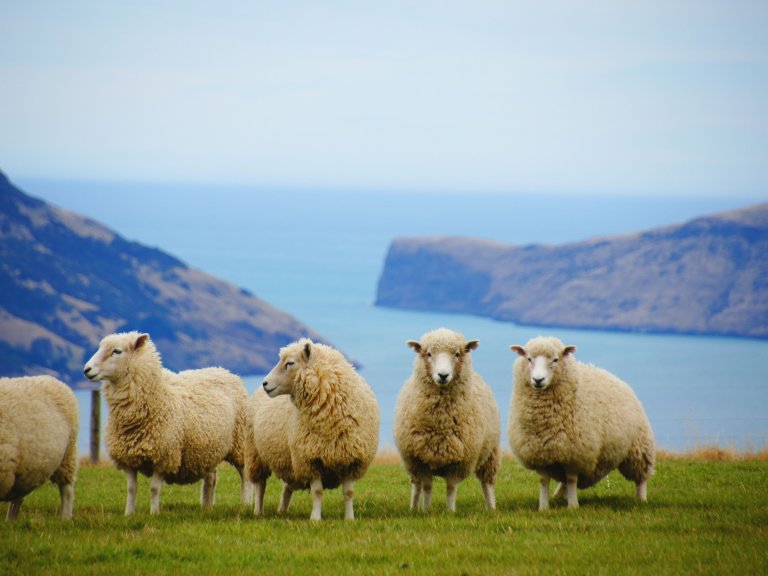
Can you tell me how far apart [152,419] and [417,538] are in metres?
3.76

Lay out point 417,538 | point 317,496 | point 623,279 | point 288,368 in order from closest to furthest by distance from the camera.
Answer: point 417,538
point 317,496
point 288,368
point 623,279

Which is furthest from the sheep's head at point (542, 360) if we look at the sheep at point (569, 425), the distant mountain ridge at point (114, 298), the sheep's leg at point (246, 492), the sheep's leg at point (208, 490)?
the distant mountain ridge at point (114, 298)

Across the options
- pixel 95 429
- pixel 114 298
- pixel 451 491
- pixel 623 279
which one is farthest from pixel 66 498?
pixel 623 279

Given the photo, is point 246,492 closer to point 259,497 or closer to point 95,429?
point 259,497

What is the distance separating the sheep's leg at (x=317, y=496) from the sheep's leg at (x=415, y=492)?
1.29 m

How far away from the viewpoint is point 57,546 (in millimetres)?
9742

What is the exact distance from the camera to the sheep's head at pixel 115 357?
11.9m

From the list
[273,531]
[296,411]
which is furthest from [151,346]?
[273,531]

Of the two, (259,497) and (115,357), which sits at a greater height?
(115,357)

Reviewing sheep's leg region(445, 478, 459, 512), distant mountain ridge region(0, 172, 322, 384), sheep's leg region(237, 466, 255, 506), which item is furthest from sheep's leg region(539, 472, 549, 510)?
distant mountain ridge region(0, 172, 322, 384)

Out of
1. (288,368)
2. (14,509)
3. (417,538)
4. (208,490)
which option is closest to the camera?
(417,538)

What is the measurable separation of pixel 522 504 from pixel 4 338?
375ft

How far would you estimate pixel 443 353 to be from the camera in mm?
11859

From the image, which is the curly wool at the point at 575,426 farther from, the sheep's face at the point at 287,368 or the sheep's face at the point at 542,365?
the sheep's face at the point at 287,368
